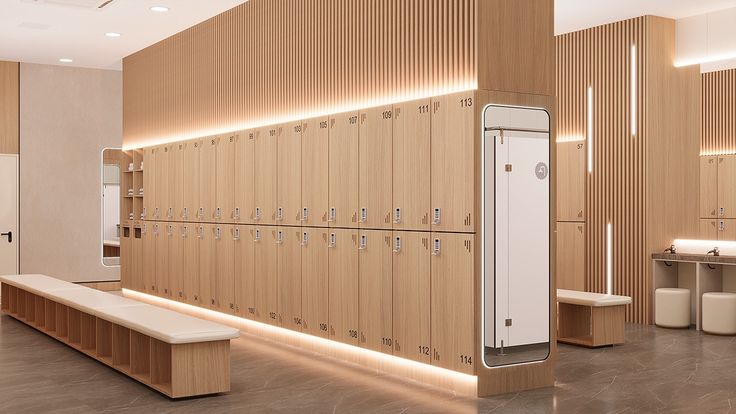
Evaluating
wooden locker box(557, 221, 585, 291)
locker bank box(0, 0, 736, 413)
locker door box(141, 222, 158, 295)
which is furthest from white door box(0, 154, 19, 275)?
wooden locker box(557, 221, 585, 291)

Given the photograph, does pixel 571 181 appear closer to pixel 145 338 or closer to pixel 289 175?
pixel 289 175

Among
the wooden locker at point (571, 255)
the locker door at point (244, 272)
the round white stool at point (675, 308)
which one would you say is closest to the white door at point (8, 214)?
the locker door at point (244, 272)

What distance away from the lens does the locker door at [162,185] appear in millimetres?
11734

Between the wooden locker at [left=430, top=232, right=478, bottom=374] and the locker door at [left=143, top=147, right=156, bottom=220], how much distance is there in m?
6.53

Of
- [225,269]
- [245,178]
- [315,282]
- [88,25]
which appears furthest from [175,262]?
[315,282]

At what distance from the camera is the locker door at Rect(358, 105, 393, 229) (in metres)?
7.31

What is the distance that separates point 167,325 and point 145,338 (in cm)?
60

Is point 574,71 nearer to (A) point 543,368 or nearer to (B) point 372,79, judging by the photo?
(B) point 372,79

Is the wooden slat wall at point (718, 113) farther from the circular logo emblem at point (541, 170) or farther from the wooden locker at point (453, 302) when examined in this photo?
the wooden locker at point (453, 302)

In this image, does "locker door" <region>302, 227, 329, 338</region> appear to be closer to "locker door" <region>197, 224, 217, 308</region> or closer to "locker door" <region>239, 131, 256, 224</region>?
"locker door" <region>239, 131, 256, 224</region>

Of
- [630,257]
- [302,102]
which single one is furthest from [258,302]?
[630,257]

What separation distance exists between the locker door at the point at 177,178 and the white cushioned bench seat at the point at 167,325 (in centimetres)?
369

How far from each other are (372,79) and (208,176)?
360 centimetres

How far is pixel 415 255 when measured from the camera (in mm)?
6973
